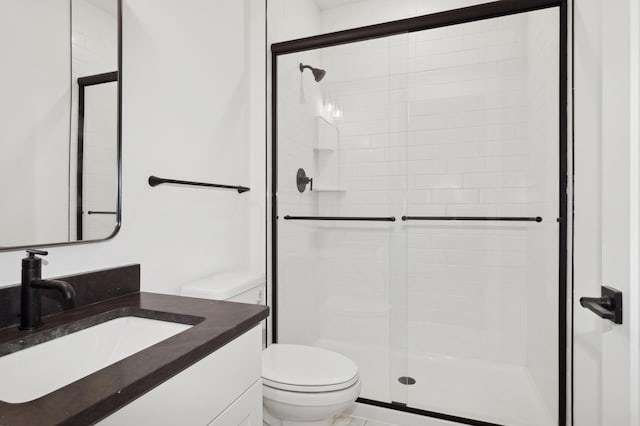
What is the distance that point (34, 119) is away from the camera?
99cm

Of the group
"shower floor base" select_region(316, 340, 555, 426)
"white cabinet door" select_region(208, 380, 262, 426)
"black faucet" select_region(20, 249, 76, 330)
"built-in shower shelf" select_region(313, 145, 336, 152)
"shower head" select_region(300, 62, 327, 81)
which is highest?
"shower head" select_region(300, 62, 327, 81)

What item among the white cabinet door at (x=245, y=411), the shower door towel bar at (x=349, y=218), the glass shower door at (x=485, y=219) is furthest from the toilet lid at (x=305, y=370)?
the shower door towel bar at (x=349, y=218)

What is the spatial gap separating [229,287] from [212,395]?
0.71m

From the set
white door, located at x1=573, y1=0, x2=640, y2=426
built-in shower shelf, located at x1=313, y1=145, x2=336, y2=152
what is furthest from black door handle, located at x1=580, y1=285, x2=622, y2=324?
built-in shower shelf, located at x1=313, y1=145, x2=336, y2=152

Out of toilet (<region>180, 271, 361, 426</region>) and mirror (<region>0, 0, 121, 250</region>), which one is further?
toilet (<region>180, 271, 361, 426</region>)

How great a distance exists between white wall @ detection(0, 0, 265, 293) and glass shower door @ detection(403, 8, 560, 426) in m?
0.96

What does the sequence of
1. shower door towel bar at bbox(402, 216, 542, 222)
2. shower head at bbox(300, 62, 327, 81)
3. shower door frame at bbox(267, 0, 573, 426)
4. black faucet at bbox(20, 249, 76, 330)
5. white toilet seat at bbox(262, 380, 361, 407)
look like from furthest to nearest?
1. shower head at bbox(300, 62, 327, 81)
2. shower door towel bar at bbox(402, 216, 542, 222)
3. shower door frame at bbox(267, 0, 573, 426)
4. white toilet seat at bbox(262, 380, 361, 407)
5. black faucet at bbox(20, 249, 76, 330)

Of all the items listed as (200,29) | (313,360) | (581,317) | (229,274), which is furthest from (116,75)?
(581,317)

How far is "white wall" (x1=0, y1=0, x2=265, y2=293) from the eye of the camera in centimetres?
130

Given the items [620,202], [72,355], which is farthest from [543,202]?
[72,355]

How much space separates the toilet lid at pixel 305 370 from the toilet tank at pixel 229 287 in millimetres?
282

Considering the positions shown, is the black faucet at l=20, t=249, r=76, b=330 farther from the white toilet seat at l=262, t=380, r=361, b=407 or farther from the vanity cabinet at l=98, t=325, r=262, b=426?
the white toilet seat at l=262, t=380, r=361, b=407

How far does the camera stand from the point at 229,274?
5.86ft

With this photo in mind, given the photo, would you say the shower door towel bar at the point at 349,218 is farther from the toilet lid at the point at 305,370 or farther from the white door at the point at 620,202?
the white door at the point at 620,202
